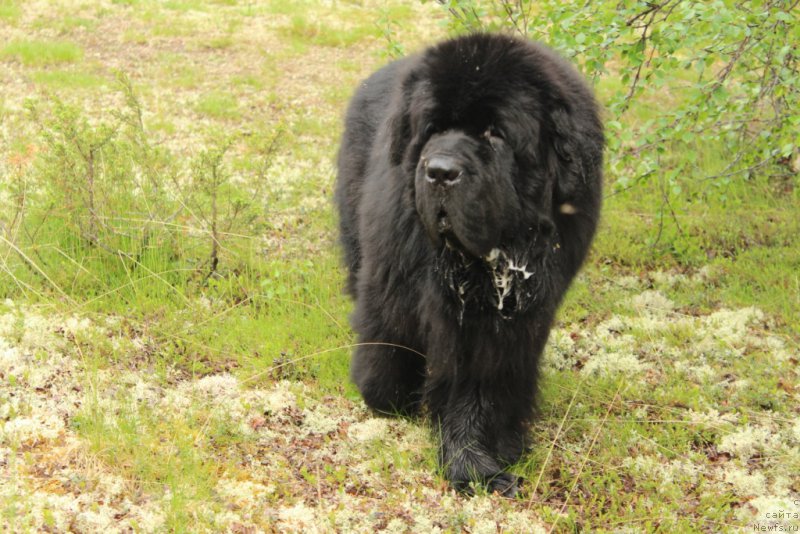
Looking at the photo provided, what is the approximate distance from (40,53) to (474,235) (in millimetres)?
7989

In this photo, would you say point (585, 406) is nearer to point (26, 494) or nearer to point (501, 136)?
point (501, 136)

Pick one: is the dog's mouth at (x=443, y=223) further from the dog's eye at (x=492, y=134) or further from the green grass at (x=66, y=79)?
the green grass at (x=66, y=79)

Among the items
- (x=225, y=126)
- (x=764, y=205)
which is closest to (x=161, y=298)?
(x=225, y=126)

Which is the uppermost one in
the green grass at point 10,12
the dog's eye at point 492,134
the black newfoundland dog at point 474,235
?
the dog's eye at point 492,134

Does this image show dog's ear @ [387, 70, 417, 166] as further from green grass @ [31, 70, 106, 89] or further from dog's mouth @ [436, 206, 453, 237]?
green grass @ [31, 70, 106, 89]

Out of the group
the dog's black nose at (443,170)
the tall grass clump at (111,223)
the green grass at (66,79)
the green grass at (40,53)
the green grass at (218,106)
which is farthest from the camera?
the green grass at (40,53)

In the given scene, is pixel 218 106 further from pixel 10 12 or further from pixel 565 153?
pixel 565 153

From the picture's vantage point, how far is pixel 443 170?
2.79 m

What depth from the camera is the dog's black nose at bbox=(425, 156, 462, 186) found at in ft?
9.15

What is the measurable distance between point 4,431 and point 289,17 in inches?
352

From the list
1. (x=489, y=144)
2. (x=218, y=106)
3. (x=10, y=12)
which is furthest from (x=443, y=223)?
(x=10, y=12)

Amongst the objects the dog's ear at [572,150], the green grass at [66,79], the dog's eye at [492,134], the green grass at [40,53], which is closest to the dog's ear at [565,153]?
the dog's ear at [572,150]

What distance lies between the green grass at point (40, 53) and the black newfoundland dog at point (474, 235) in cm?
665

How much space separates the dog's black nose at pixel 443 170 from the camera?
279cm
